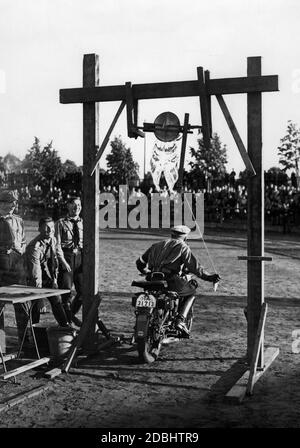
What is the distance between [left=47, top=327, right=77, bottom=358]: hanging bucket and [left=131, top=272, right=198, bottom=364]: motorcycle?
2.65 feet

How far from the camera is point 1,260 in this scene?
8.35 metres

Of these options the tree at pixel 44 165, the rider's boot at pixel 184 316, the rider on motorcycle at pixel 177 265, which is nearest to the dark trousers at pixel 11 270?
the rider on motorcycle at pixel 177 265

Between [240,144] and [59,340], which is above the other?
[240,144]

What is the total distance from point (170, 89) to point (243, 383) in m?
3.43

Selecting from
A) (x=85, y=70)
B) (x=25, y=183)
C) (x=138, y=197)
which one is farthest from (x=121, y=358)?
(x=25, y=183)

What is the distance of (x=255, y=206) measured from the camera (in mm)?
7168

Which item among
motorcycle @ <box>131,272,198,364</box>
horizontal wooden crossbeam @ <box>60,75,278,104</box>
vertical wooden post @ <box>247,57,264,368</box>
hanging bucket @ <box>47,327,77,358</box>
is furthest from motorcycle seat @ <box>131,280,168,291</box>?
horizontal wooden crossbeam @ <box>60,75,278,104</box>

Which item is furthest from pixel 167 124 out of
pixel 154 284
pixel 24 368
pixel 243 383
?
pixel 24 368

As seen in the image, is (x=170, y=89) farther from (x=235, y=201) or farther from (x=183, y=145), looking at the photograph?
(x=235, y=201)

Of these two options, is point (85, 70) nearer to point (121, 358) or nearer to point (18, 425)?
point (121, 358)

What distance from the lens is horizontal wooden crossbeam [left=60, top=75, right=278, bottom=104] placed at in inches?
279

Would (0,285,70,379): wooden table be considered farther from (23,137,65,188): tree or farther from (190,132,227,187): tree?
(23,137,65,188): tree

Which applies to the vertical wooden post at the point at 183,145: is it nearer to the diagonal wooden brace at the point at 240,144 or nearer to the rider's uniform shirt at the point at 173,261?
the diagonal wooden brace at the point at 240,144

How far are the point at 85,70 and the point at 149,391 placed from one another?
3.98m
